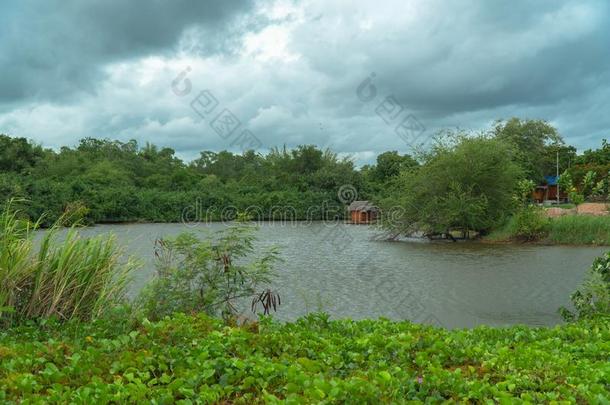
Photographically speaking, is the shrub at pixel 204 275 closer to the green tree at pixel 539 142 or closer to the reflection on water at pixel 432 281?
the reflection on water at pixel 432 281

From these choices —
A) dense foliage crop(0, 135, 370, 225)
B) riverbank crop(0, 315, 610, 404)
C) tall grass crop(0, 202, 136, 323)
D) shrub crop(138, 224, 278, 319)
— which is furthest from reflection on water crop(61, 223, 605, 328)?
dense foliage crop(0, 135, 370, 225)

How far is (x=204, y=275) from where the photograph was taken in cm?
572

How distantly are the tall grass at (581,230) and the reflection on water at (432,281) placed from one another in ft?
3.83

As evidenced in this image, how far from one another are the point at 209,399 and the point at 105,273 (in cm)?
297

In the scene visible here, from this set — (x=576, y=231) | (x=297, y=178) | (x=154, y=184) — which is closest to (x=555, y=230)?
(x=576, y=231)

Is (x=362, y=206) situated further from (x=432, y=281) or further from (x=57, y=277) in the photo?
(x=57, y=277)

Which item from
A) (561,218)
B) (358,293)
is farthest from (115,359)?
(561,218)

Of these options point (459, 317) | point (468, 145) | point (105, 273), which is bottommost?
point (459, 317)

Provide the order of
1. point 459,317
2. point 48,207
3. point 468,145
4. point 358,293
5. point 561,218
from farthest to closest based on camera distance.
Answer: point 48,207
point 468,145
point 561,218
point 358,293
point 459,317

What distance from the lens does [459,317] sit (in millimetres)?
8094

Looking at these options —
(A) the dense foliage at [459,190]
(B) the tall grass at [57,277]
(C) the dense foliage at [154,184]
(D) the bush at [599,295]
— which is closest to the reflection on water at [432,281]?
(B) the tall grass at [57,277]

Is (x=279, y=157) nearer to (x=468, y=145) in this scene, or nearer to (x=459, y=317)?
(x=468, y=145)

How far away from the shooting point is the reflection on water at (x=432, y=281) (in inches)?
328

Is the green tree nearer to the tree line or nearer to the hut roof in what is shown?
the tree line
